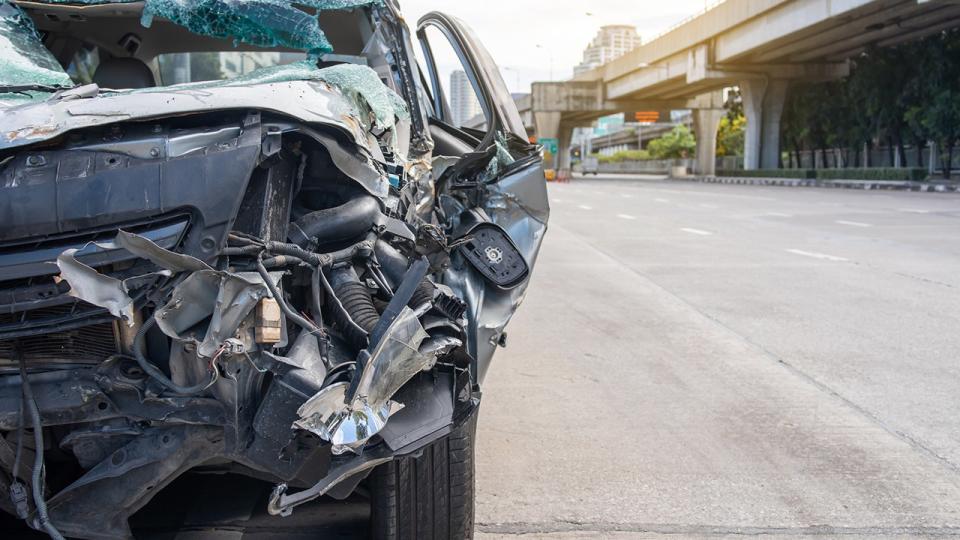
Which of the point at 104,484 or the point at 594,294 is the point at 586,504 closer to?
the point at 104,484

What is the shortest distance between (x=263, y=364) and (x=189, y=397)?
0.22 metres

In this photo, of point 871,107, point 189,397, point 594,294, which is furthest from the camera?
point 871,107

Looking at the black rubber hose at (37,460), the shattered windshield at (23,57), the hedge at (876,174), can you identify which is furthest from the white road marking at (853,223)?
the hedge at (876,174)

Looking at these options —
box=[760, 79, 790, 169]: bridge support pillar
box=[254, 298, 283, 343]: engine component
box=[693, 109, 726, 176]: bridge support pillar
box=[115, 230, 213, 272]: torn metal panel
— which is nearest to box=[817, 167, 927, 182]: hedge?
box=[760, 79, 790, 169]: bridge support pillar

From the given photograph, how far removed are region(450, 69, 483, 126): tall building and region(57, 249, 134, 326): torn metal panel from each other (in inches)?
117

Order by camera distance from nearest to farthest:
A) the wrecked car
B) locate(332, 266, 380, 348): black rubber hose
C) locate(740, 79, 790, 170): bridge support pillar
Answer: the wrecked car → locate(332, 266, 380, 348): black rubber hose → locate(740, 79, 790, 170): bridge support pillar

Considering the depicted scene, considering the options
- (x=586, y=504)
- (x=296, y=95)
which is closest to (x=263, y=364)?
(x=296, y=95)

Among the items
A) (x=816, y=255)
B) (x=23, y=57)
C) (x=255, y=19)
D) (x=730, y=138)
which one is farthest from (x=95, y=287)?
(x=730, y=138)

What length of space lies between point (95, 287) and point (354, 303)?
2.57 feet

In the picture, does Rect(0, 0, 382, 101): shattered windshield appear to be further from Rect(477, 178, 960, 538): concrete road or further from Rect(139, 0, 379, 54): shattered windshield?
Rect(477, 178, 960, 538): concrete road

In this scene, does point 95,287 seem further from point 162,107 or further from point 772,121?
point 772,121

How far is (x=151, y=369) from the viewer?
261 cm

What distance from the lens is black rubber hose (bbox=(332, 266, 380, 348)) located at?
2832 mm

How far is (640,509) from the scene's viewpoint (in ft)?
13.1
